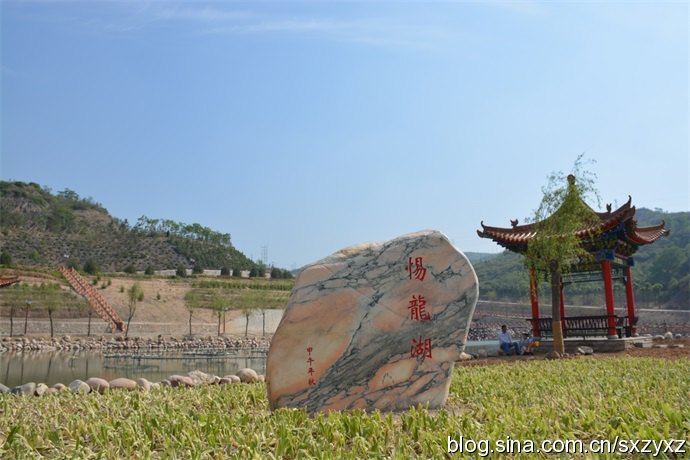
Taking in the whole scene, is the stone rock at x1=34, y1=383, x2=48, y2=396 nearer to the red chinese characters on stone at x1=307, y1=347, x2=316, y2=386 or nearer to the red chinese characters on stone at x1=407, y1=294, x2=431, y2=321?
the red chinese characters on stone at x1=307, y1=347, x2=316, y2=386

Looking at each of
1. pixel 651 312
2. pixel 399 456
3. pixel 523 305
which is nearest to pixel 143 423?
pixel 399 456

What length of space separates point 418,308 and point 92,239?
64690mm

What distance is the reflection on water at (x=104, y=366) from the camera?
48.3ft

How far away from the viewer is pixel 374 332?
5461 mm

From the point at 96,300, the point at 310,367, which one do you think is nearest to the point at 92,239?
the point at 96,300

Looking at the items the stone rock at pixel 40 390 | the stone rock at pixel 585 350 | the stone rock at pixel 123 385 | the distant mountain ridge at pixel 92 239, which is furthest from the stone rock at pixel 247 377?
the distant mountain ridge at pixel 92 239

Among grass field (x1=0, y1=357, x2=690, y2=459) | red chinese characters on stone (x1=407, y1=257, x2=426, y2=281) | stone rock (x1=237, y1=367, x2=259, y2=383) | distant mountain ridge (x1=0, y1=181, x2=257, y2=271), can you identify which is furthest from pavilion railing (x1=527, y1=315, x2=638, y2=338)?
distant mountain ridge (x1=0, y1=181, x2=257, y2=271)

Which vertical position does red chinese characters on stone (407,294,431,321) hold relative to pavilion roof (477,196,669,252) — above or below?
below

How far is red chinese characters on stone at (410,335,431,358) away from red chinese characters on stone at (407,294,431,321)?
19 centimetres

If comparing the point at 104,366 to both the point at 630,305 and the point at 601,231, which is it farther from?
the point at 630,305

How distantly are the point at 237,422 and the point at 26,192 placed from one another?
269 ft

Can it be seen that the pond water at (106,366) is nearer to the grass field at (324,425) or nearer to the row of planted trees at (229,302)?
the grass field at (324,425)

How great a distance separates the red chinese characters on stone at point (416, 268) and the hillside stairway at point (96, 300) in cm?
2993

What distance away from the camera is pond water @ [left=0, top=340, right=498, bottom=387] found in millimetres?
14750
